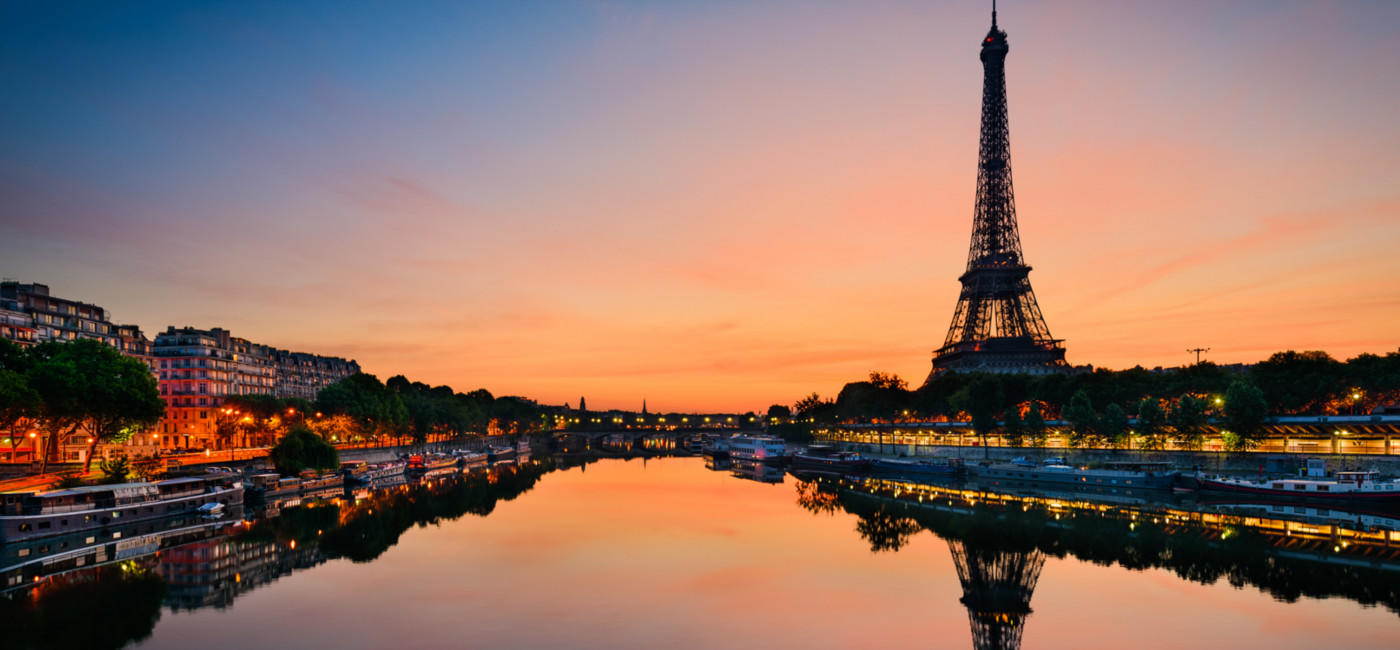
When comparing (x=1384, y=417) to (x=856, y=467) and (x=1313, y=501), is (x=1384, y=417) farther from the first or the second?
(x=856, y=467)

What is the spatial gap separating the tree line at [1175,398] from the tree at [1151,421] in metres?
0.09

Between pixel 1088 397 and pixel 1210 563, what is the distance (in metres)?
60.3

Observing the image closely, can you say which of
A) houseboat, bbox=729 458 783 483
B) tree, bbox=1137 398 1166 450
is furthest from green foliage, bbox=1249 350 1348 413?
houseboat, bbox=729 458 783 483

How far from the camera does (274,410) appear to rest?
10962 centimetres

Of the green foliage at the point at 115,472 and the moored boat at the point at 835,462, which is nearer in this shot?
the green foliage at the point at 115,472

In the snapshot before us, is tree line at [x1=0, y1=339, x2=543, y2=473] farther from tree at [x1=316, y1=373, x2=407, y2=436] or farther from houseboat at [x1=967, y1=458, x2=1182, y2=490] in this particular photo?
houseboat at [x1=967, y1=458, x2=1182, y2=490]

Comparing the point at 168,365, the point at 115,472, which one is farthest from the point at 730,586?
the point at 168,365

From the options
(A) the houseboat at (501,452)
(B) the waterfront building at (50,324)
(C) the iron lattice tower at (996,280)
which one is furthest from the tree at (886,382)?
(B) the waterfront building at (50,324)

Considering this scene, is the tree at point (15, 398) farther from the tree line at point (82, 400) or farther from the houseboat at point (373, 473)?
the houseboat at point (373, 473)

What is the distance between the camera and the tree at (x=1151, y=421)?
84688 millimetres

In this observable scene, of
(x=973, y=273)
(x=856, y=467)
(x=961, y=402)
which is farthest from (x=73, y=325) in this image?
(x=973, y=273)

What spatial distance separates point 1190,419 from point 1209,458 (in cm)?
431

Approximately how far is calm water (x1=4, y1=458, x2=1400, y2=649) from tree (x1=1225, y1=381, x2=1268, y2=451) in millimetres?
23462

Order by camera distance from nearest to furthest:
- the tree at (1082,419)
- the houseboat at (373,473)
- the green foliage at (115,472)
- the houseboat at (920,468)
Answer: the green foliage at (115,472) < the houseboat at (373,473) < the tree at (1082,419) < the houseboat at (920,468)
